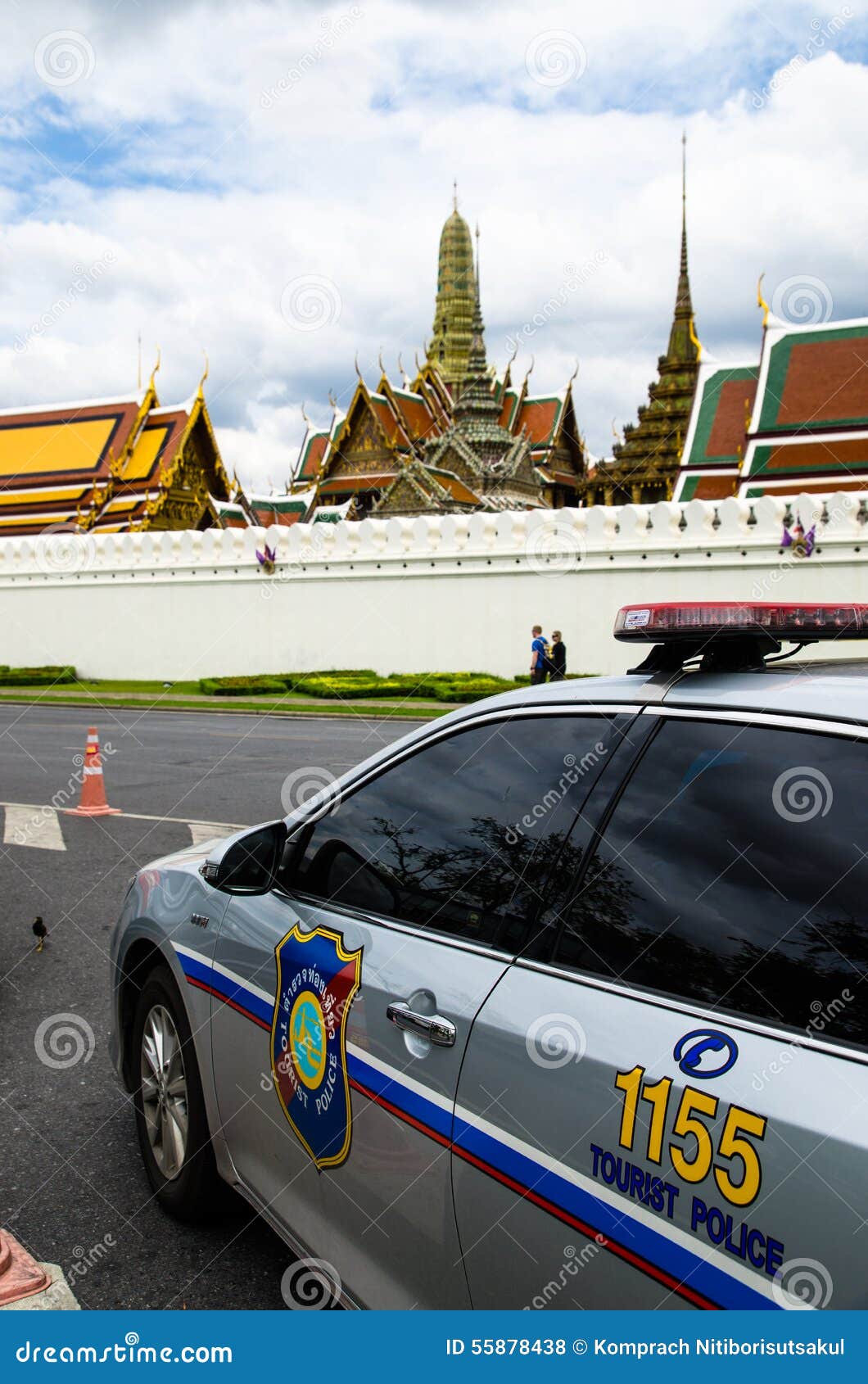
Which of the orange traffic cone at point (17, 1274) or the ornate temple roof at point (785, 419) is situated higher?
the ornate temple roof at point (785, 419)

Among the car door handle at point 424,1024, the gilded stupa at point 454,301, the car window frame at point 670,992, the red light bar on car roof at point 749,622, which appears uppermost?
the gilded stupa at point 454,301

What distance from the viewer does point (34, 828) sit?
8.65 metres

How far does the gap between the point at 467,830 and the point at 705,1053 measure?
0.86 metres

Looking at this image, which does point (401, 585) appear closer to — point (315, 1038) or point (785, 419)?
point (785, 419)

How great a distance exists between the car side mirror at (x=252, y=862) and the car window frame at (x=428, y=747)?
3cm

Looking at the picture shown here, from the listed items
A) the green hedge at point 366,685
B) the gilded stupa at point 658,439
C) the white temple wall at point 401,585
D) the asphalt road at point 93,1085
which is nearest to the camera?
the asphalt road at point 93,1085

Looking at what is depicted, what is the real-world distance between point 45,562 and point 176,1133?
31.5 meters

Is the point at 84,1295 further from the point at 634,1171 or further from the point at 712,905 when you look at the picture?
the point at 712,905

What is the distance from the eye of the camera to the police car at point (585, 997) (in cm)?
151

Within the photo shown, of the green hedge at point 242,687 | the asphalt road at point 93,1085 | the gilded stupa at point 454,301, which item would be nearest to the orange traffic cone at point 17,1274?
the asphalt road at point 93,1085

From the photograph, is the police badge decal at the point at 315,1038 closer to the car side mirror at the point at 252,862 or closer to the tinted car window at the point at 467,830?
the tinted car window at the point at 467,830

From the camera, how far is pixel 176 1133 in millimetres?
3047

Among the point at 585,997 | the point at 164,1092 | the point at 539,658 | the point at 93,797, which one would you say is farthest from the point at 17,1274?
the point at 539,658
